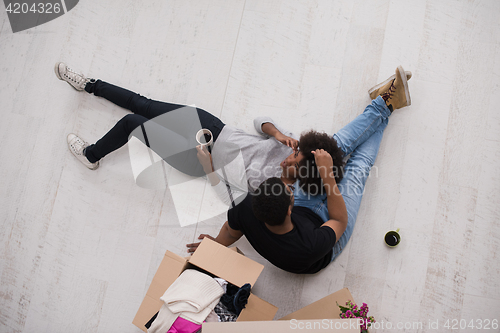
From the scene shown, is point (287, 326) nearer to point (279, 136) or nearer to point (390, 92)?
point (279, 136)

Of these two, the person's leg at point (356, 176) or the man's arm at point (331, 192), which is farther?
the person's leg at point (356, 176)

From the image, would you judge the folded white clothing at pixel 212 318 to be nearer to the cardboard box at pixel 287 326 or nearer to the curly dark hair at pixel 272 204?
the cardboard box at pixel 287 326

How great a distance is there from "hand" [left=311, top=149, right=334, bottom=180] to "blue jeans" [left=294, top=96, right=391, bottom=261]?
0.59 feet

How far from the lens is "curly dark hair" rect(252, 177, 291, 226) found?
1090 mm

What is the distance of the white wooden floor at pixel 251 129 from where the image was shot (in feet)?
5.13

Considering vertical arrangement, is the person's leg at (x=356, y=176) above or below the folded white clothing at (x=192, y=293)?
above

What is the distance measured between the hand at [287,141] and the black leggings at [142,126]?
30 cm

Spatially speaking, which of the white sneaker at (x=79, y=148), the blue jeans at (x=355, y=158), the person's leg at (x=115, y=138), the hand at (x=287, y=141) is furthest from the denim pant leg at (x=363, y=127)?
the white sneaker at (x=79, y=148)

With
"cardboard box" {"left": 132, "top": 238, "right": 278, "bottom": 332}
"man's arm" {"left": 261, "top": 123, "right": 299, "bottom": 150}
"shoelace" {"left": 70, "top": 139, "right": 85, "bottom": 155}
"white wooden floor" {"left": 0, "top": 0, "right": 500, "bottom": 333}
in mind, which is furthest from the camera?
"shoelace" {"left": 70, "top": 139, "right": 85, "bottom": 155}

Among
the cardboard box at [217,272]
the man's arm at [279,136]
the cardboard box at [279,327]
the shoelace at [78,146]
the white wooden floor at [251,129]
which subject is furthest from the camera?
the shoelace at [78,146]

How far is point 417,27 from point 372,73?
36cm

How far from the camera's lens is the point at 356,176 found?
4.95ft

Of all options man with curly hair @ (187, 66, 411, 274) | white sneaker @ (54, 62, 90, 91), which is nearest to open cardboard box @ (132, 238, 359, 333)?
man with curly hair @ (187, 66, 411, 274)

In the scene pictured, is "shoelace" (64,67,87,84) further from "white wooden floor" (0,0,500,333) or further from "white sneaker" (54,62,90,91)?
"white wooden floor" (0,0,500,333)
